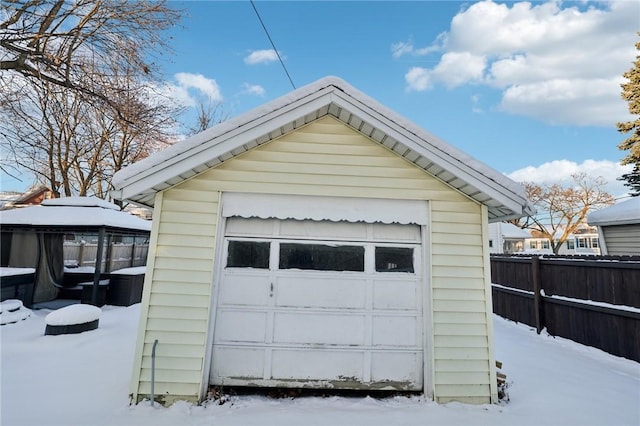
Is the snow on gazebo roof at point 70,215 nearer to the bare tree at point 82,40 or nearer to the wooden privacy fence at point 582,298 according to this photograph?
the bare tree at point 82,40

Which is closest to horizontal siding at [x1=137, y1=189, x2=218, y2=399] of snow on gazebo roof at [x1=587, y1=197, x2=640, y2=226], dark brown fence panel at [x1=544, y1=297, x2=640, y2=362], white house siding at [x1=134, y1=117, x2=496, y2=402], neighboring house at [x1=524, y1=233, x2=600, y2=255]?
white house siding at [x1=134, y1=117, x2=496, y2=402]

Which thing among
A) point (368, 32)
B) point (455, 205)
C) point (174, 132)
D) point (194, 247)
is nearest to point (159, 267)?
point (194, 247)

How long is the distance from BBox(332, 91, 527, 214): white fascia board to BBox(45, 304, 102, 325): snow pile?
6.54 metres

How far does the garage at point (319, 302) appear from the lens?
155 inches

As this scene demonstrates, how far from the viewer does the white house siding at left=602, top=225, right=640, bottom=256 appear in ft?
28.7

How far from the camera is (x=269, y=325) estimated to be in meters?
3.99

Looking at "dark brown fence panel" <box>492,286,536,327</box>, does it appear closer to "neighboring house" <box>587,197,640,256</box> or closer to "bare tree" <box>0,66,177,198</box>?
"neighboring house" <box>587,197,640,256</box>

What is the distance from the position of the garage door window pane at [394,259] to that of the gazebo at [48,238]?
7832 millimetres

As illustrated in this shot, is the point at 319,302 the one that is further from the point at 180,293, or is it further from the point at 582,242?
the point at 582,242

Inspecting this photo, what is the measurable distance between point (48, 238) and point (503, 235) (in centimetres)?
2675

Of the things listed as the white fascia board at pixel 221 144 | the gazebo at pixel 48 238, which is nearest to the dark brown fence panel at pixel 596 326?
the white fascia board at pixel 221 144

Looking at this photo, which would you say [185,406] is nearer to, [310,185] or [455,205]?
[310,185]

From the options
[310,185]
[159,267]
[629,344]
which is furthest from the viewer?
[629,344]

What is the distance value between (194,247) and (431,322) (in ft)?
10.2
